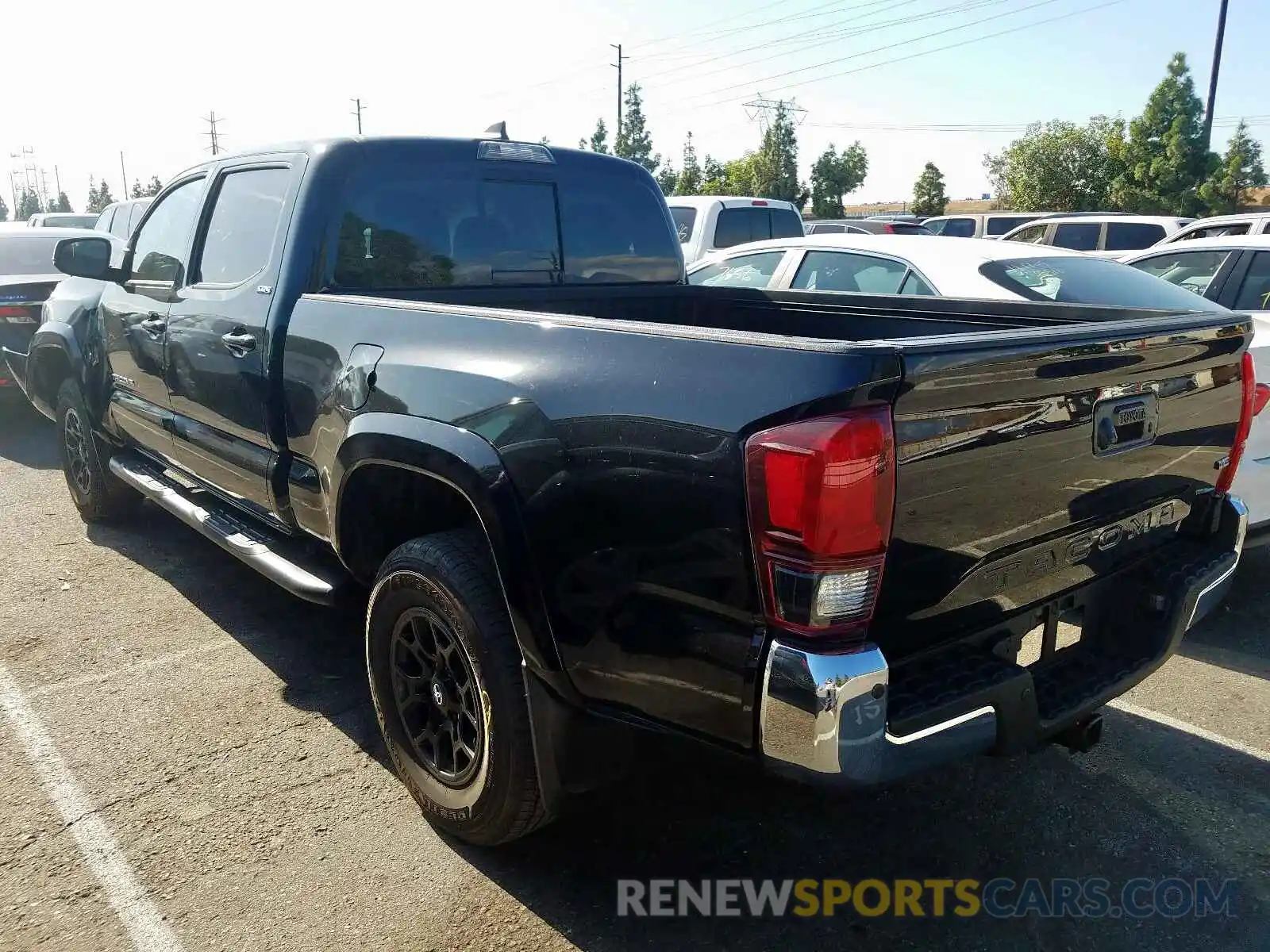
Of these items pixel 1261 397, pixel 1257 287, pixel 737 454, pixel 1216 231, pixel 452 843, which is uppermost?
pixel 1216 231

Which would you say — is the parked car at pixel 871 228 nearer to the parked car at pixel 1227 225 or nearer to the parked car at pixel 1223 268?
the parked car at pixel 1227 225

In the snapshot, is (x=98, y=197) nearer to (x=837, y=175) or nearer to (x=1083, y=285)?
(x=837, y=175)

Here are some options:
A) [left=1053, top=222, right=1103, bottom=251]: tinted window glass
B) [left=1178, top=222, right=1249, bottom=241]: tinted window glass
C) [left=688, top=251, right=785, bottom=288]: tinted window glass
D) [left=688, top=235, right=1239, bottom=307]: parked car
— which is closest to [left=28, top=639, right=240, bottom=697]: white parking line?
[left=688, top=235, right=1239, bottom=307]: parked car

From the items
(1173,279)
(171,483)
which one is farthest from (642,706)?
(1173,279)

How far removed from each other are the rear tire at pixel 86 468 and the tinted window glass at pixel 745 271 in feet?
12.4

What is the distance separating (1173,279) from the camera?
704 cm

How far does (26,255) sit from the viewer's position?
10352mm

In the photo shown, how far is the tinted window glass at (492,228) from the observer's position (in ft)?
12.0

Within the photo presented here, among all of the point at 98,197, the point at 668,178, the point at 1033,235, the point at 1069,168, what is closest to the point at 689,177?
the point at 668,178

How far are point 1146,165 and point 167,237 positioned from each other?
36816 mm

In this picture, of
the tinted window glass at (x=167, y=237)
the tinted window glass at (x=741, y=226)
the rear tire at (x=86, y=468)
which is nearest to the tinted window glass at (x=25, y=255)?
the rear tire at (x=86, y=468)

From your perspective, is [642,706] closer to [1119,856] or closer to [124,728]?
[1119,856]

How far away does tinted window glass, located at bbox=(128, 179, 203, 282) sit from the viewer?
4434 mm

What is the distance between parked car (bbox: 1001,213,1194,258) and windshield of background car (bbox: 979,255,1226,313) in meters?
10.3
